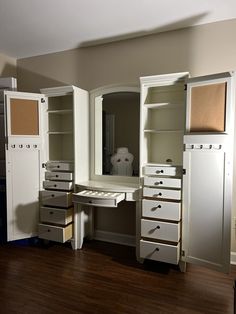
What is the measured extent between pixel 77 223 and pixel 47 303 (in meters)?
0.97

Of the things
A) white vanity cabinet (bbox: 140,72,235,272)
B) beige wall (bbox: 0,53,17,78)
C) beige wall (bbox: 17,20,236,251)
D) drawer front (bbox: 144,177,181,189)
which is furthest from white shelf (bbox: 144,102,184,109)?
beige wall (bbox: 0,53,17,78)

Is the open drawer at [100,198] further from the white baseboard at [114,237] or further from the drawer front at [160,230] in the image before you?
the white baseboard at [114,237]

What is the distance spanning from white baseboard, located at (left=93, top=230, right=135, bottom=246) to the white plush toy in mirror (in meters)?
0.78

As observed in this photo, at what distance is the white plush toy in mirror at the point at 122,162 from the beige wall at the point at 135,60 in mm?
508

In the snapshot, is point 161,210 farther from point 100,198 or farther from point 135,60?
point 135,60

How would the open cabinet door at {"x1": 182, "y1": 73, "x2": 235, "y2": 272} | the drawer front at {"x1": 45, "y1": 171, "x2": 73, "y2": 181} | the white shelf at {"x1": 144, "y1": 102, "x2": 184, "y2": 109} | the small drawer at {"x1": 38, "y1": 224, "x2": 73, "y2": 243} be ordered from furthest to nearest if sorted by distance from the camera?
the drawer front at {"x1": 45, "y1": 171, "x2": 73, "y2": 181} → the small drawer at {"x1": 38, "y1": 224, "x2": 73, "y2": 243} → the white shelf at {"x1": 144, "y1": 102, "x2": 184, "y2": 109} → the open cabinet door at {"x1": 182, "y1": 73, "x2": 235, "y2": 272}

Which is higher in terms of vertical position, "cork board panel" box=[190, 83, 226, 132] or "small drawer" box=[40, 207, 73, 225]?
"cork board panel" box=[190, 83, 226, 132]

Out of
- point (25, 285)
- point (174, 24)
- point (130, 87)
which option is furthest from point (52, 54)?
point (25, 285)

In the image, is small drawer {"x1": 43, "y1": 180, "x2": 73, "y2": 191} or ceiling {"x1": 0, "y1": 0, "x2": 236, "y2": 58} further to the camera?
small drawer {"x1": 43, "y1": 180, "x2": 73, "y2": 191}

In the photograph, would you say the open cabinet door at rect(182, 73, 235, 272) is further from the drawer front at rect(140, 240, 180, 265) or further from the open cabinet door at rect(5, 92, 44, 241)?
the open cabinet door at rect(5, 92, 44, 241)

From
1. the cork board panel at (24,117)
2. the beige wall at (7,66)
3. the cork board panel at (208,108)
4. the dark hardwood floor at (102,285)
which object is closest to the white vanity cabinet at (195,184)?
the cork board panel at (208,108)

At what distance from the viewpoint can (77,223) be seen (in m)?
2.67

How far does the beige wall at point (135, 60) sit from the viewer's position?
2.36 meters

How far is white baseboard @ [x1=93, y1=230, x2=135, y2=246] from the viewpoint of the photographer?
9.28 feet
